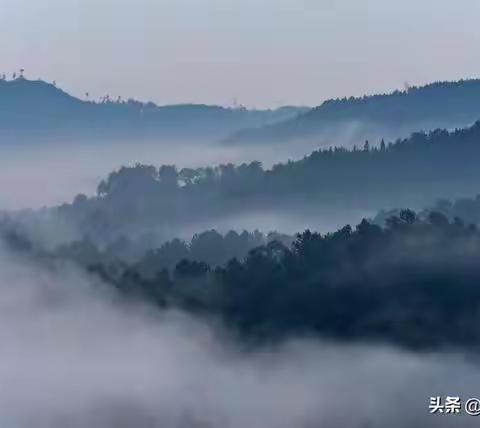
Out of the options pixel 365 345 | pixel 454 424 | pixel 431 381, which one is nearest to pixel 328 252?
pixel 365 345

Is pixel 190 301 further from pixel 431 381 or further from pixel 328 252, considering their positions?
pixel 431 381

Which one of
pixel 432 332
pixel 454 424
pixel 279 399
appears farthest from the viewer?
pixel 279 399

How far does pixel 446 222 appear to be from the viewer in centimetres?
18025

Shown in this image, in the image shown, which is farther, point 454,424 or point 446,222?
point 446,222

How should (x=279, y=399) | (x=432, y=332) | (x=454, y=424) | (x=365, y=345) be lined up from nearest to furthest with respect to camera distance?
1. (x=454, y=424)
2. (x=432, y=332)
3. (x=365, y=345)
4. (x=279, y=399)

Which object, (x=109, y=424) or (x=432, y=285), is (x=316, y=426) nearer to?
(x=432, y=285)

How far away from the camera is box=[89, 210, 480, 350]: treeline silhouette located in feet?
540

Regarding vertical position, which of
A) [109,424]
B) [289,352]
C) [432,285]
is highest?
[432,285]

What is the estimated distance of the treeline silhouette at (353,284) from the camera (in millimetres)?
164625

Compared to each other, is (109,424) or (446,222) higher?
(446,222)

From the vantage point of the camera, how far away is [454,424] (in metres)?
140

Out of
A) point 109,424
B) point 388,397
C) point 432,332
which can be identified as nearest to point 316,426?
point 388,397

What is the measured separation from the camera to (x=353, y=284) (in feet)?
562

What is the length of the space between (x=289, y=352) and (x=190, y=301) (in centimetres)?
2097
